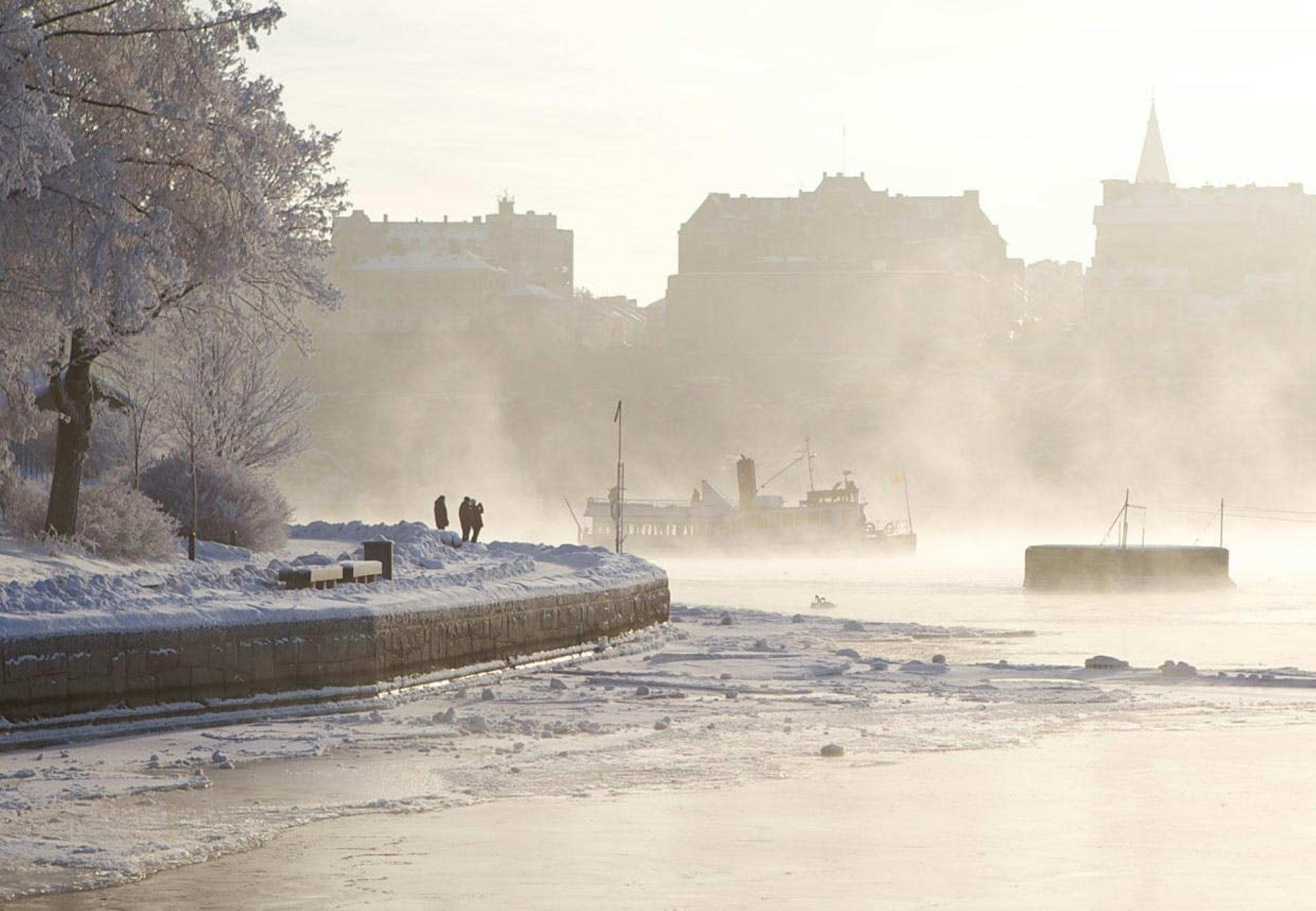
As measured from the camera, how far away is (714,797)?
582 inches

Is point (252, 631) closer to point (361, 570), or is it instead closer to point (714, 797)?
point (361, 570)

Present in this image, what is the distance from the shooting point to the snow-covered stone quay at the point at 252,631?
17359 mm

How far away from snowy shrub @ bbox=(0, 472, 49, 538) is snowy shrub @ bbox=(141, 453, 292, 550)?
274 centimetres

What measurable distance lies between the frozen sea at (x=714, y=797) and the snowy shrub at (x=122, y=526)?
542 centimetres

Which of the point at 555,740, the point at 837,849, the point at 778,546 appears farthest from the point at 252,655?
the point at 778,546

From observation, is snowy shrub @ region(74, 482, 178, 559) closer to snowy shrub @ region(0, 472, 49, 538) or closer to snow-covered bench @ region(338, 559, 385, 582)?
snowy shrub @ region(0, 472, 49, 538)

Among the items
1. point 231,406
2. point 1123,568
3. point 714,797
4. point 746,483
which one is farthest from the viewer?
point 746,483

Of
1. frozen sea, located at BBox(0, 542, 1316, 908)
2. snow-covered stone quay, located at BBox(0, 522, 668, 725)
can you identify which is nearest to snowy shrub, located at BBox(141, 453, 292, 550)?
snow-covered stone quay, located at BBox(0, 522, 668, 725)

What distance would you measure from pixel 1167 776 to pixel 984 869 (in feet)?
13.3

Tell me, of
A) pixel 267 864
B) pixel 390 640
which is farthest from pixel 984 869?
pixel 390 640

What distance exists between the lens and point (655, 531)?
4294 inches

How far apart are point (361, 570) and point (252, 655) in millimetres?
4602

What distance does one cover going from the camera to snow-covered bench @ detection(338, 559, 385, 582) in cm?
2350

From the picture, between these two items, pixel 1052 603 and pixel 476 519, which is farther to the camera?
pixel 1052 603
